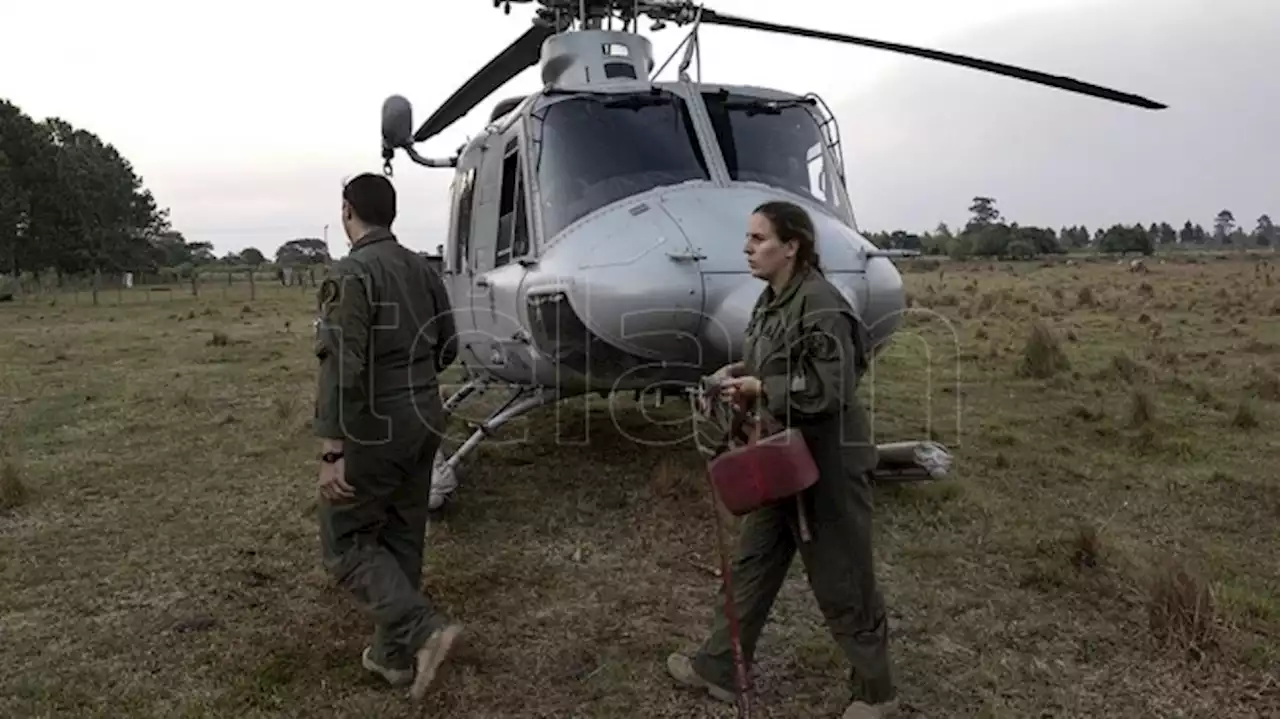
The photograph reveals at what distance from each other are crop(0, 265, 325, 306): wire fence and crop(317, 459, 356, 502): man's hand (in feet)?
96.3

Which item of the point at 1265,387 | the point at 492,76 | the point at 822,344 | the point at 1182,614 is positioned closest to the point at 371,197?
the point at 822,344

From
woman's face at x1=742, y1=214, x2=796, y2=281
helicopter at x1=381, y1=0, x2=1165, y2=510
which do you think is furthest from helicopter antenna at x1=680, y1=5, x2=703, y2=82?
woman's face at x1=742, y1=214, x2=796, y2=281

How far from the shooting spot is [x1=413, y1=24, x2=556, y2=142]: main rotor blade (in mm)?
8406

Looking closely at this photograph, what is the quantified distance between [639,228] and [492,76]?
448 centimetres

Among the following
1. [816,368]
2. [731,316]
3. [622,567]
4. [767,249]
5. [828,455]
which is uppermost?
[767,249]

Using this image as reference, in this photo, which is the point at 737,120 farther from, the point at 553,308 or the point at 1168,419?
the point at 1168,419

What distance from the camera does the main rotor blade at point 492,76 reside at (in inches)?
331

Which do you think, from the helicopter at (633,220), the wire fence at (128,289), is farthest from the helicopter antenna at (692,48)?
the wire fence at (128,289)

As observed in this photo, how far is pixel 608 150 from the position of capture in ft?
19.2

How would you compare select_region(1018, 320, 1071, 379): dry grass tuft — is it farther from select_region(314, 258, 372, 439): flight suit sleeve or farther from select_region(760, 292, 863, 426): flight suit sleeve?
select_region(314, 258, 372, 439): flight suit sleeve

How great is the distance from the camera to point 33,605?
4.78 meters

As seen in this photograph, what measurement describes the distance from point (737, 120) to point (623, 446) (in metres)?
3.16

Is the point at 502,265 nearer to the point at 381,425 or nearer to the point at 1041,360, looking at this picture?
the point at 381,425

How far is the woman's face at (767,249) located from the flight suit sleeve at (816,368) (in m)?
0.21
